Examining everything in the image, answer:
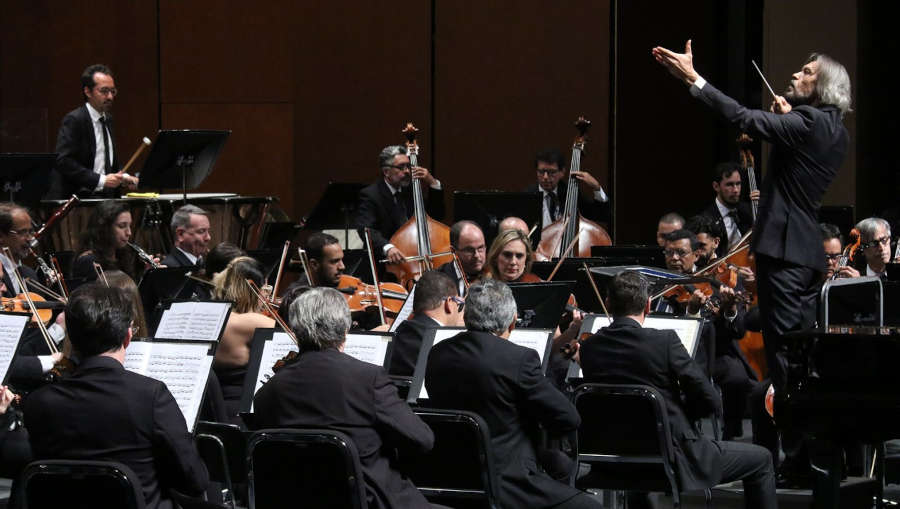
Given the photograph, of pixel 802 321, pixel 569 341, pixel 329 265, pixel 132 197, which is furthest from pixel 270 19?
pixel 802 321

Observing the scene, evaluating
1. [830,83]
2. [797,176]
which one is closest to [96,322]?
[797,176]

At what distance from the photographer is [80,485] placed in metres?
2.91

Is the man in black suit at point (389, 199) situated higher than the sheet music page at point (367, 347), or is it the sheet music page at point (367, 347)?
the man in black suit at point (389, 199)

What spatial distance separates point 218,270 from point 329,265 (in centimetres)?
67

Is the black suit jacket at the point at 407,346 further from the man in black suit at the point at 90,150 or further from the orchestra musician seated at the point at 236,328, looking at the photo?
the man in black suit at the point at 90,150

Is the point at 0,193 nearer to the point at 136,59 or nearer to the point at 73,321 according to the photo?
the point at 136,59

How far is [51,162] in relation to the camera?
6.83 meters

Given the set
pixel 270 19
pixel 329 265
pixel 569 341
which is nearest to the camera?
pixel 569 341

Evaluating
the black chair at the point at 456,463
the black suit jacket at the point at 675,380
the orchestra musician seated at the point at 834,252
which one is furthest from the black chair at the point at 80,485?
the orchestra musician seated at the point at 834,252

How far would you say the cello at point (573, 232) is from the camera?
7.12m

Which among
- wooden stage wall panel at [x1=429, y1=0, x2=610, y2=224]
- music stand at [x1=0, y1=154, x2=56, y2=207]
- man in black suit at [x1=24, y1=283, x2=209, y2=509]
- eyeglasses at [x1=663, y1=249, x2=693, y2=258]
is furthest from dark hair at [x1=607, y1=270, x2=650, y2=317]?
wooden stage wall panel at [x1=429, y1=0, x2=610, y2=224]

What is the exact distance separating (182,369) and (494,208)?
12.3 feet

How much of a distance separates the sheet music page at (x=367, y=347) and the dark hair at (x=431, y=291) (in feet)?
2.20

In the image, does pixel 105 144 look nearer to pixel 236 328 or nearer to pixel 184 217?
pixel 184 217
